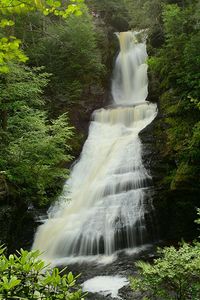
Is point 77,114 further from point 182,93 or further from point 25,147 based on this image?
point 25,147

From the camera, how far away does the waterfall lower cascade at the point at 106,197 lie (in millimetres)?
10227

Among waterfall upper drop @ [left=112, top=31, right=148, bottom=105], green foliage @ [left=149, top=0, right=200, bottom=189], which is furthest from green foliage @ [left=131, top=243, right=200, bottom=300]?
waterfall upper drop @ [left=112, top=31, right=148, bottom=105]

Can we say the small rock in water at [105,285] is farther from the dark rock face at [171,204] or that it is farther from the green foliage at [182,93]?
the green foliage at [182,93]

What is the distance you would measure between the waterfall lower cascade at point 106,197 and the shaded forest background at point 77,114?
1.75ft

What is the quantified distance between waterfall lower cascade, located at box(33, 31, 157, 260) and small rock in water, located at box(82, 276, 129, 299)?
157 cm

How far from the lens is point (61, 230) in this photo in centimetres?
1101

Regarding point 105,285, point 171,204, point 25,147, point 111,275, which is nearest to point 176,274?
point 105,285

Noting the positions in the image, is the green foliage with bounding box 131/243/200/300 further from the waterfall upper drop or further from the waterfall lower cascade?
the waterfall upper drop

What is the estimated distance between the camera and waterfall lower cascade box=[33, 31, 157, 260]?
33.6 ft

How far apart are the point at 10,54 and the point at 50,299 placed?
2.32 m

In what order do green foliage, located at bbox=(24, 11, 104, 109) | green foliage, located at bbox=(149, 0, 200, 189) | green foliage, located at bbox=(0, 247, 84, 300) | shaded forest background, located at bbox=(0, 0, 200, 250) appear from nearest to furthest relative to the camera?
1. green foliage, located at bbox=(0, 247, 84, 300)
2. shaded forest background, located at bbox=(0, 0, 200, 250)
3. green foliage, located at bbox=(149, 0, 200, 189)
4. green foliage, located at bbox=(24, 11, 104, 109)

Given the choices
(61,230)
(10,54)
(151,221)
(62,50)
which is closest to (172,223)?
(151,221)

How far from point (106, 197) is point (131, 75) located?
40.9 ft

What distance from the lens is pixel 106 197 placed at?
11773mm
